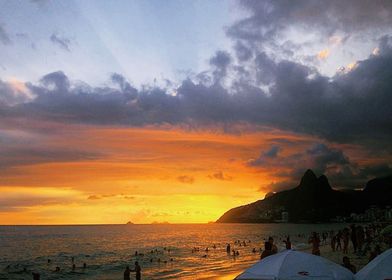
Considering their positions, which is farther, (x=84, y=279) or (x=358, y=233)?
(x=84, y=279)

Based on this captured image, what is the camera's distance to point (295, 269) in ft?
33.8

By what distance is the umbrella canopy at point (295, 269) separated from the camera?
10.2 meters

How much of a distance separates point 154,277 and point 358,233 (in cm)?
1827

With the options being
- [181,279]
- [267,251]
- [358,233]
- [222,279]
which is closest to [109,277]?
[181,279]

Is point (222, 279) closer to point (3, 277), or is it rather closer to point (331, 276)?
point (331, 276)

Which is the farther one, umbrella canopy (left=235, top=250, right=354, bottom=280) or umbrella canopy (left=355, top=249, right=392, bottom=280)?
umbrella canopy (left=355, top=249, right=392, bottom=280)

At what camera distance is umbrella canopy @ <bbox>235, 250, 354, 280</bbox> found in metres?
10.2

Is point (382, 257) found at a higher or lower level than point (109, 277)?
higher

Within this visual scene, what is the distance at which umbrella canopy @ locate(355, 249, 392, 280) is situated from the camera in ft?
34.2

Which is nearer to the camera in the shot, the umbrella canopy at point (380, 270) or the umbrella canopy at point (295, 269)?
the umbrella canopy at point (295, 269)

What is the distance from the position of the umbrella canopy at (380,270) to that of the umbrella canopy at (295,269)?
43 centimetres

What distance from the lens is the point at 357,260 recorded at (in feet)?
89.8

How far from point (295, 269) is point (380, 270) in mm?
2292

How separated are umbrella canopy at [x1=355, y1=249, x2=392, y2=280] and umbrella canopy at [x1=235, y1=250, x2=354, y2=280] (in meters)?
0.43
